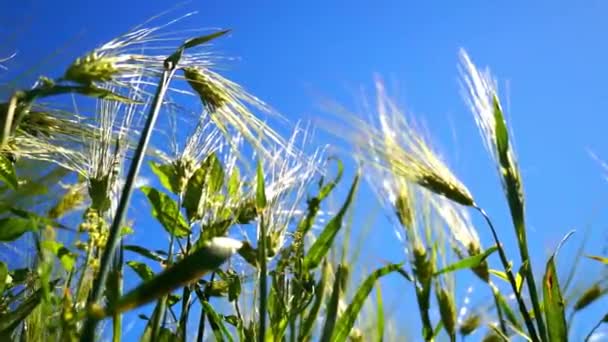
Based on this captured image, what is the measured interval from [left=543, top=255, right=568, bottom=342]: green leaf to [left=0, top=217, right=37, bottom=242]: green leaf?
0.74m

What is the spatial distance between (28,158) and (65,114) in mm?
112

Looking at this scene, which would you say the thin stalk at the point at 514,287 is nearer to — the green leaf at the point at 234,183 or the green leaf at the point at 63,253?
the green leaf at the point at 234,183

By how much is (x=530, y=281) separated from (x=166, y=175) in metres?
0.66

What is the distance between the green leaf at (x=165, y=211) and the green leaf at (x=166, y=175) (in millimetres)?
25

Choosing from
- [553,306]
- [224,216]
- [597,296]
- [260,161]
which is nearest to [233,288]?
[224,216]

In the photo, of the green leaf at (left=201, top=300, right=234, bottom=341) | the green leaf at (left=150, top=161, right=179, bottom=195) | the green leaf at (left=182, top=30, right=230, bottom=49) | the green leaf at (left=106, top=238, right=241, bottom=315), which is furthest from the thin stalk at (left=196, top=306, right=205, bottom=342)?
the green leaf at (left=106, top=238, right=241, bottom=315)

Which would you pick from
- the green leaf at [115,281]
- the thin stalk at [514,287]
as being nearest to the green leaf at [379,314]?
the thin stalk at [514,287]

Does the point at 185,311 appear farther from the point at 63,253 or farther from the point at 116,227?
the point at 116,227

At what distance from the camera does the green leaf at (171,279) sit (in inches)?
21.1

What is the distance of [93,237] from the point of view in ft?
2.72

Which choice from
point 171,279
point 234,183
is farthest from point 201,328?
point 171,279

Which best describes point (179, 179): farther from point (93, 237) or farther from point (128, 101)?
point (93, 237)

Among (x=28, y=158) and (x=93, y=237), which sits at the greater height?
(x=28, y=158)

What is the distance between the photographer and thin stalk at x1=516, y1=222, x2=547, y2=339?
1064 mm
